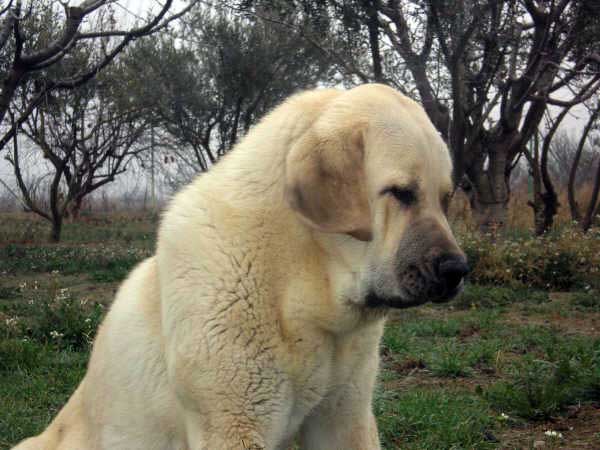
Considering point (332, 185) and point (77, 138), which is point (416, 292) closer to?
point (332, 185)

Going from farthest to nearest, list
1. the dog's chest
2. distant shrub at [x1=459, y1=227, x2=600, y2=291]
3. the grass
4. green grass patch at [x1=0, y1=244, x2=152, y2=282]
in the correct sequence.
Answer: green grass patch at [x1=0, y1=244, x2=152, y2=282] → distant shrub at [x1=459, y1=227, x2=600, y2=291] → the grass → the dog's chest

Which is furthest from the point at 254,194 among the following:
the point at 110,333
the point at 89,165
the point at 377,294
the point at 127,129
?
the point at 127,129

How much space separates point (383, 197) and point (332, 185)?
0.15m

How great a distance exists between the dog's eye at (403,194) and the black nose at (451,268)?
18cm

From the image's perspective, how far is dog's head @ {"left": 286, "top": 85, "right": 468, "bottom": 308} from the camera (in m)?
1.99

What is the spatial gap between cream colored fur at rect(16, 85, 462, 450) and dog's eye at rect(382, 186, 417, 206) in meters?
0.03

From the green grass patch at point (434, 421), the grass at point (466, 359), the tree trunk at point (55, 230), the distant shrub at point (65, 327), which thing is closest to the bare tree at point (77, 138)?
the tree trunk at point (55, 230)

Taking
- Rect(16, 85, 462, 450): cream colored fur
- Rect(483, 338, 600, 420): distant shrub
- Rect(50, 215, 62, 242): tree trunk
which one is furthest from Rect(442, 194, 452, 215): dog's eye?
Rect(50, 215, 62, 242): tree trunk

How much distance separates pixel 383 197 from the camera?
6.64 feet

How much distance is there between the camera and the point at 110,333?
8.18ft

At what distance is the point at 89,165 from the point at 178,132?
2653mm

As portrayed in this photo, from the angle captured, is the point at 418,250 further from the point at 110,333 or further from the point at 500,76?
the point at 500,76

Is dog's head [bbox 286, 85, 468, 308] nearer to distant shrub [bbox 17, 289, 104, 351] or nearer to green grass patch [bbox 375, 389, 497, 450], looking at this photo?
green grass patch [bbox 375, 389, 497, 450]

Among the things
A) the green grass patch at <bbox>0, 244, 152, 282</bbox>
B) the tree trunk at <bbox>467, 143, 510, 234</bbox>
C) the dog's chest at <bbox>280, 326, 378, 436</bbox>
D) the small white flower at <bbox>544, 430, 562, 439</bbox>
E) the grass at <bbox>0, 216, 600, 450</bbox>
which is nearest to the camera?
the dog's chest at <bbox>280, 326, 378, 436</bbox>
